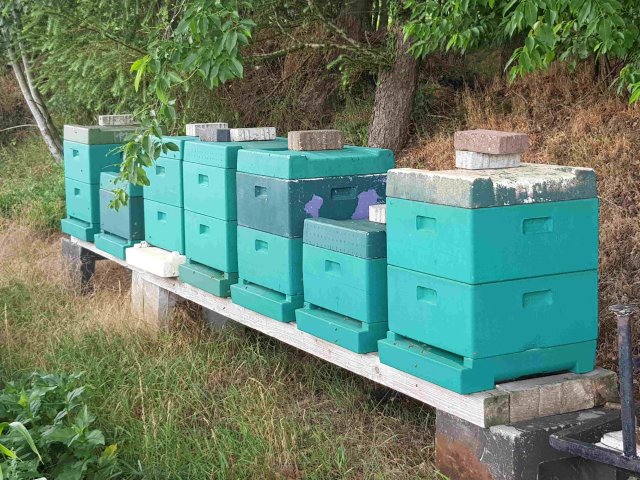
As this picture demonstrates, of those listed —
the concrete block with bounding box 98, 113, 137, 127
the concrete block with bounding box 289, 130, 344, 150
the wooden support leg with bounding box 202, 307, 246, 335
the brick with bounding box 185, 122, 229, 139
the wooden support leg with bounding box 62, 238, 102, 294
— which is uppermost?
the concrete block with bounding box 98, 113, 137, 127

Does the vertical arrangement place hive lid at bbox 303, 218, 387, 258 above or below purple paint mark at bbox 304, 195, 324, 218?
below

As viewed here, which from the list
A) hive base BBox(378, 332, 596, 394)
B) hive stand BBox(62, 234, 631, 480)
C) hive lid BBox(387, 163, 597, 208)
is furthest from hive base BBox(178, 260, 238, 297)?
A: hive lid BBox(387, 163, 597, 208)

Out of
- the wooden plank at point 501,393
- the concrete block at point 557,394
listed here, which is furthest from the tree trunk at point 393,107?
the concrete block at point 557,394

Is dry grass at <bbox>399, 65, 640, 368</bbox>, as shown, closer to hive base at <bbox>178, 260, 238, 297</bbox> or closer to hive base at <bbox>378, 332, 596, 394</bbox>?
hive base at <bbox>378, 332, 596, 394</bbox>

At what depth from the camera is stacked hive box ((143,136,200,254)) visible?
5.54 m

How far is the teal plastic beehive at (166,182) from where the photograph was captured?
18.1 ft

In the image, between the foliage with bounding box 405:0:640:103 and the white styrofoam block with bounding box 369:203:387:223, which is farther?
the foliage with bounding box 405:0:640:103

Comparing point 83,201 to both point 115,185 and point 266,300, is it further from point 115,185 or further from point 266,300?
point 266,300

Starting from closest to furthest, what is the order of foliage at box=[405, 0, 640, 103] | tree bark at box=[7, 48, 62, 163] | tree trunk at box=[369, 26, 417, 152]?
1. foliage at box=[405, 0, 640, 103]
2. tree trunk at box=[369, 26, 417, 152]
3. tree bark at box=[7, 48, 62, 163]

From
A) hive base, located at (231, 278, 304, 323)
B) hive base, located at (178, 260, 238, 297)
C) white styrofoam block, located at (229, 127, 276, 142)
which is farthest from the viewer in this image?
white styrofoam block, located at (229, 127, 276, 142)

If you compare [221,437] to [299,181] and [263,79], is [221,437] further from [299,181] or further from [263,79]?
[263,79]

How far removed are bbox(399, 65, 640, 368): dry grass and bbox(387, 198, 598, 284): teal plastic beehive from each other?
56.9 inches

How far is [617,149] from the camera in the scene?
6.52 meters

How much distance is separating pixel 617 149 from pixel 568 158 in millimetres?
378
